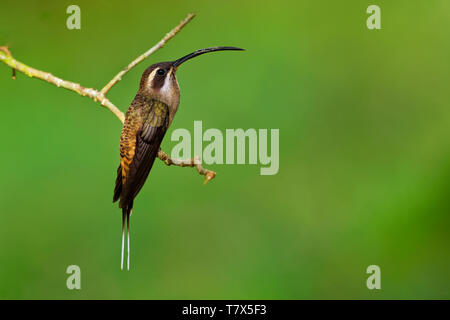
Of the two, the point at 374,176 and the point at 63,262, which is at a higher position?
the point at 374,176

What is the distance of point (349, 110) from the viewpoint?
15.2 feet

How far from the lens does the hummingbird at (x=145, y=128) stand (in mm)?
2295

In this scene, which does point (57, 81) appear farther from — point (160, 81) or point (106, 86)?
point (160, 81)

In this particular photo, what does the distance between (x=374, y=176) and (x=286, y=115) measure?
0.90m

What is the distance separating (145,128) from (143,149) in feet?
0.37

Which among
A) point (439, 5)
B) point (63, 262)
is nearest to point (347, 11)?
point (439, 5)

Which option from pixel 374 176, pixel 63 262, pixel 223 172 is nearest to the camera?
pixel 63 262

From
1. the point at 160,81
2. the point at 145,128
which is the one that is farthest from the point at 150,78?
the point at 145,128

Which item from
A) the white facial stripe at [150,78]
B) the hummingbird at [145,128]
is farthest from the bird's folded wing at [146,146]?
the white facial stripe at [150,78]

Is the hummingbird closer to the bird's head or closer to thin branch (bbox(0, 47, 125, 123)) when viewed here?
the bird's head

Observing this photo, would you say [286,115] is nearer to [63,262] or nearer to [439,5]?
[439,5]

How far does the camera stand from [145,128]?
7.99ft

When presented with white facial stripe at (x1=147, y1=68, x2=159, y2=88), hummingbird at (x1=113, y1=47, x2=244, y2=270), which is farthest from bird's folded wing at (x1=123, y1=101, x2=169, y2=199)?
white facial stripe at (x1=147, y1=68, x2=159, y2=88)

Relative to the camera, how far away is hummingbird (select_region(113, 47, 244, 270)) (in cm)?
229
